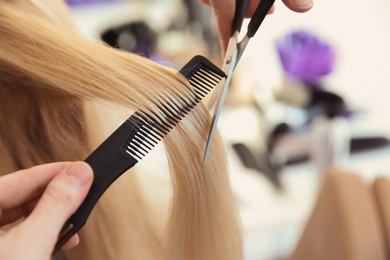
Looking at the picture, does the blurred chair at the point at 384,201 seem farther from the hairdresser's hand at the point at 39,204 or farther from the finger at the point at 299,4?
the hairdresser's hand at the point at 39,204

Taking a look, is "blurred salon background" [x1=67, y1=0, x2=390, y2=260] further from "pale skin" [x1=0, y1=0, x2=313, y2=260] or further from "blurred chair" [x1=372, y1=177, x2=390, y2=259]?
"pale skin" [x1=0, y1=0, x2=313, y2=260]

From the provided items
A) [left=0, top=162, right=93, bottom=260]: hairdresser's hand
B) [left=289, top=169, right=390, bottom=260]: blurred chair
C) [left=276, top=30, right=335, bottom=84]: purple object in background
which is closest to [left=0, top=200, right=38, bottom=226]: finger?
[left=0, top=162, right=93, bottom=260]: hairdresser's hand

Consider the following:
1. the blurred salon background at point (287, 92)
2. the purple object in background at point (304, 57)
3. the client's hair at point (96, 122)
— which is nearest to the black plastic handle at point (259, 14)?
the client's hair at point (96, 122)

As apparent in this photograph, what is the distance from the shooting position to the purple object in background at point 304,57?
1.38 metres

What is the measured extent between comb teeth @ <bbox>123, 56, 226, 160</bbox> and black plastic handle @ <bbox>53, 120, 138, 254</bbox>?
0.7 inches

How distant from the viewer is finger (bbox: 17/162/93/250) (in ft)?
1.27

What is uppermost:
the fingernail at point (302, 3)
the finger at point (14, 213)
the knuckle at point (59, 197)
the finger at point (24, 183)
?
the fingernail at point (302, 3)

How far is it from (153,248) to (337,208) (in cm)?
29

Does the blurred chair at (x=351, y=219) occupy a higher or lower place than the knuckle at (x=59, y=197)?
lower

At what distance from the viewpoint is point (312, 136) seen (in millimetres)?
1327

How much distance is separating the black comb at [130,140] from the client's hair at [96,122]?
11 mm

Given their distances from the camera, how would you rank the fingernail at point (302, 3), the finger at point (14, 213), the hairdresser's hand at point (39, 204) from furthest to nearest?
1. the fingernail at point (302, 3)
2. the finger at point (14, 213)
3. the hairdresser's hand at point (39, 204)

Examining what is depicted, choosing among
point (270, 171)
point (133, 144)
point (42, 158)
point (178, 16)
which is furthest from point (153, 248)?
point (178, 16)

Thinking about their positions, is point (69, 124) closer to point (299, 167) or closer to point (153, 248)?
point (153, 248)
